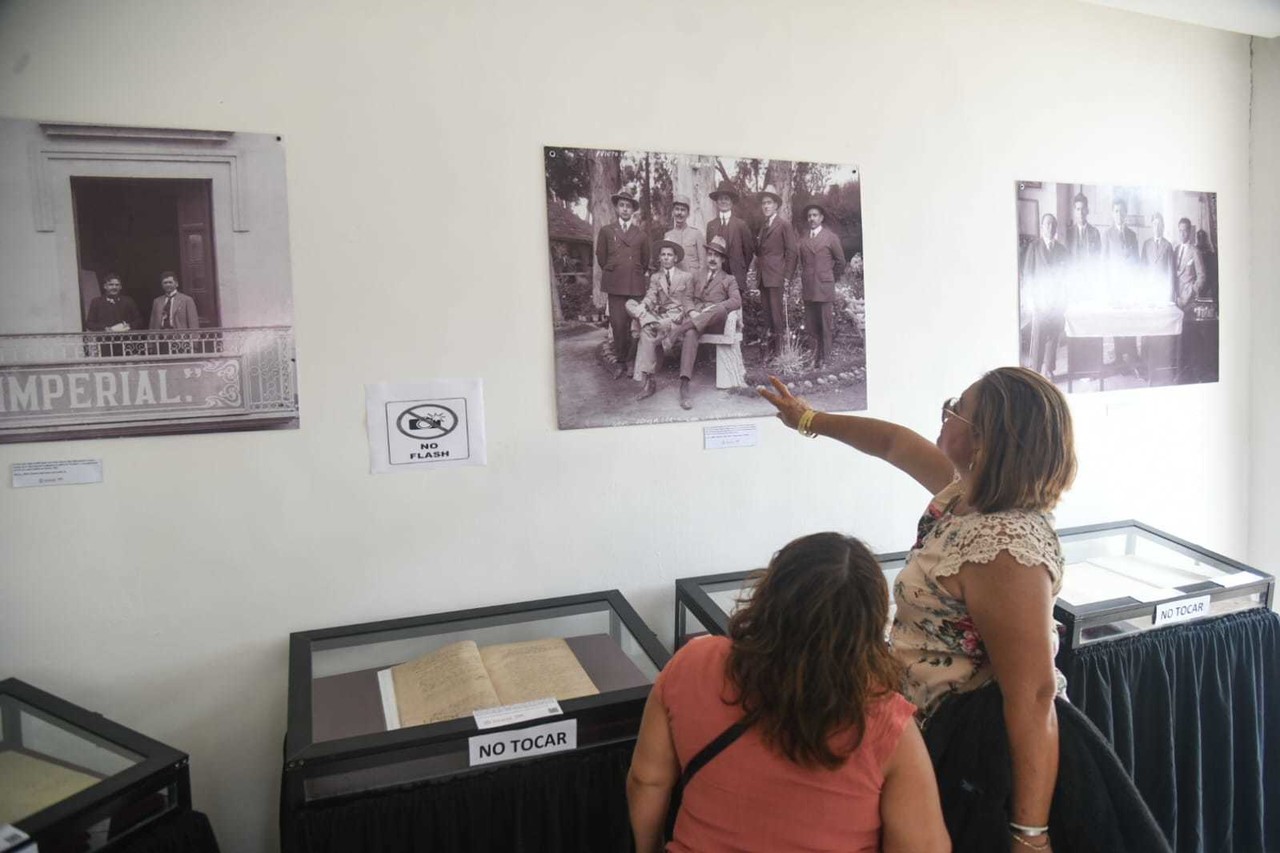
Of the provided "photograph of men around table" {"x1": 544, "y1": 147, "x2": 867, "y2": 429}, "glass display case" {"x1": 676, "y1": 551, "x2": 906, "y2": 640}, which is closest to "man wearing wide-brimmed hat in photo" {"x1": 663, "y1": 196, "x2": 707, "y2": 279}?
"photograph of men around table" {"x1": 544, "y1": 147, "x2": 867, "y2": 429}

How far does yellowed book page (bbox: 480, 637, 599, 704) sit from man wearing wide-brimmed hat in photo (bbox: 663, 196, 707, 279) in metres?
1.16

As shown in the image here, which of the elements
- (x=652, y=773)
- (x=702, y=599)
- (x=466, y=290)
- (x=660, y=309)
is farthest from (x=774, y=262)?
(x=652, y=773)

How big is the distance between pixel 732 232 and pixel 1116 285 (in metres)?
1.61

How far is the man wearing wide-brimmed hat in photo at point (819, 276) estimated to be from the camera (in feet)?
7.66

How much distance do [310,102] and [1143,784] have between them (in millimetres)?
2942

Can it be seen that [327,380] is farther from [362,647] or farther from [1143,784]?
[1143,784]

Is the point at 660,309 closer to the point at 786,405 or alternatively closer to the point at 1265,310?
the point at 786,405

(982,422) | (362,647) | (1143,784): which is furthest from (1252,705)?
(362,647)

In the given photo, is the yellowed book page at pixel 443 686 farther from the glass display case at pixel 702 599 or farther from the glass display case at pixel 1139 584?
the glass display case at pixel 1139 584

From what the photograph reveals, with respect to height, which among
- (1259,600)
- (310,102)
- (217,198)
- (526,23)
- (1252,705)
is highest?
(526,23)

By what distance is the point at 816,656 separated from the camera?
106 centimetres

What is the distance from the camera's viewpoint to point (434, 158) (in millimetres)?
1970

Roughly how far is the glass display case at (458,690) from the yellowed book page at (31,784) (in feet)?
1.21

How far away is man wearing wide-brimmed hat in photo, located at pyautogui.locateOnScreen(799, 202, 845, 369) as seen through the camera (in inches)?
91.9
